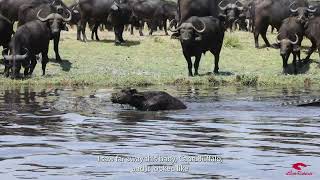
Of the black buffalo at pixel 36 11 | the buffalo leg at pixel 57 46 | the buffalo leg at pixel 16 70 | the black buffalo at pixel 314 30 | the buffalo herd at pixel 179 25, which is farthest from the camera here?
the black buffalo at pixel 314 30

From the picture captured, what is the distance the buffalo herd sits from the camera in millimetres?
23047

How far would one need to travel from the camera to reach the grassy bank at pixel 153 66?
2161cm

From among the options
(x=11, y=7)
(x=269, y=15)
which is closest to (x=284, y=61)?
(x=269, y=15)

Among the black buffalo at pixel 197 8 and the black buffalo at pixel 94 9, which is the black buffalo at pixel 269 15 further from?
the black buffalo at pixel 94 9

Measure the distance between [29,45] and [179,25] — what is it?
15.1ft

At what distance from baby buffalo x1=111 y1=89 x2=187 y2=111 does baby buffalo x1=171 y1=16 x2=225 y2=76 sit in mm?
7524

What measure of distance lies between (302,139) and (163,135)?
199 cm

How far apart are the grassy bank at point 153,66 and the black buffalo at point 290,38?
1.70 feet

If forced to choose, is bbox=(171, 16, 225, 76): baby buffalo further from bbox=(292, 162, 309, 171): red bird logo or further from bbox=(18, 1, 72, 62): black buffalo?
bbox=(292, 162, 309, 171): red bird logo

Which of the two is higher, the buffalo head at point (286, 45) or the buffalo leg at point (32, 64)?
the buffalo head at point (286, 45)

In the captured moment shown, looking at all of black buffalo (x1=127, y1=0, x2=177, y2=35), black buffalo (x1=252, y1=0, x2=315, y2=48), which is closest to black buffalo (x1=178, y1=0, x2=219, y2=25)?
black buffalo (x1=252, y1=0, x2=315, y2=48)

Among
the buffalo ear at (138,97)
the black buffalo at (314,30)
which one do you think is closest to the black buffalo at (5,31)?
the black buffalo at (314,30)

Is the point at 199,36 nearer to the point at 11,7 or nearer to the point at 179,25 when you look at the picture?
the point at 179,25

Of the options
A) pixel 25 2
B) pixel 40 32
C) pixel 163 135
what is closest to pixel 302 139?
pixel 163 135
